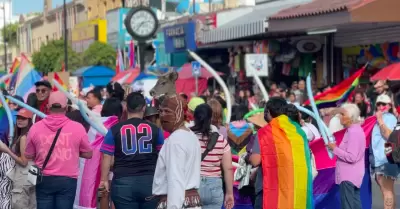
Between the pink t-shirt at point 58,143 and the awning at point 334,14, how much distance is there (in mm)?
12909

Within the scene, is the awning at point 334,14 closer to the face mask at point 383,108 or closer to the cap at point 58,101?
the face mask at point 383,108

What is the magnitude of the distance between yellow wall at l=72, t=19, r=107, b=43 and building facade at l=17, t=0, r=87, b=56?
8.80 ft

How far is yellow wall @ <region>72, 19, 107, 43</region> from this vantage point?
6775 centimetres

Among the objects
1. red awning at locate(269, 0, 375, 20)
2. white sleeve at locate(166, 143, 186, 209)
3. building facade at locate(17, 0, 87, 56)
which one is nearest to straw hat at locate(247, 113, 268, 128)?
white sleeve at locate(166, 143, 186, 209)

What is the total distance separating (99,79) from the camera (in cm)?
4969

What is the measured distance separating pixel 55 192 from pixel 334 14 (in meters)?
14.1

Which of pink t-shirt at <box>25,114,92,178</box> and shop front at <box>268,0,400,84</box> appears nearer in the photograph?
pink t-shirt at <box>25,114,92,178</box>

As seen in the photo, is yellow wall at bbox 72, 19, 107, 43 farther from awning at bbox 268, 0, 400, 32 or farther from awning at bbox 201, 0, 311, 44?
awning at bbox 268, 0, 400, 32

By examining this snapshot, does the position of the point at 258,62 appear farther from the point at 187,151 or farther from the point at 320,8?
the point at 187,151

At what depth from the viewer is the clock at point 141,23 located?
4169cm

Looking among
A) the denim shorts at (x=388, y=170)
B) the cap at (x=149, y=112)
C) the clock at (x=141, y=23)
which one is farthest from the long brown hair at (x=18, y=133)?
the clock at (x=141, y=23)

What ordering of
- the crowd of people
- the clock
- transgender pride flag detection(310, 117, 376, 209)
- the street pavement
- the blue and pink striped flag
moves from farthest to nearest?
the blue and pink striped flag < the clock < the street pavement < transgender pride flag detection(310, 117, 376, 209) < the crowd of people

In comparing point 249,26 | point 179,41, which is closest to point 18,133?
point 249,26

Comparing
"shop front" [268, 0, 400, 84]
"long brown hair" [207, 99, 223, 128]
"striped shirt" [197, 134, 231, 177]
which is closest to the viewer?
"striped shirt" [197, 134, 231, 177]
